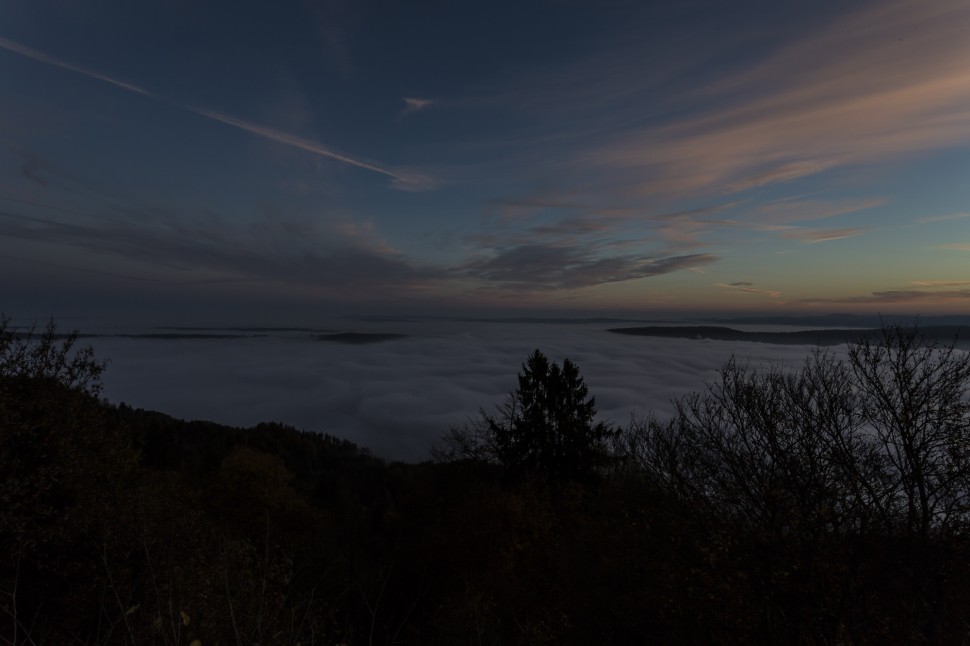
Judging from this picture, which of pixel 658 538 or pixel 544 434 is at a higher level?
pixel 658 538

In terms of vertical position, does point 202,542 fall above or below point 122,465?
below

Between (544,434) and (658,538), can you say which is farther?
(544,434)

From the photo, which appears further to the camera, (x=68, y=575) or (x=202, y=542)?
(x=202, y=542)

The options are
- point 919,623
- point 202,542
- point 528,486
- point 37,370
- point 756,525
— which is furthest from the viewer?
point 528,486

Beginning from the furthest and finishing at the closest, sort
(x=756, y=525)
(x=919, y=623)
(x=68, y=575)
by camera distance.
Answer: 1. (x=68, y=575)
2. (x=756, y=525)
3. (x=919, y=623)

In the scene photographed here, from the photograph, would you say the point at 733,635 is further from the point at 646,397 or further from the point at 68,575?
the point at 646,397

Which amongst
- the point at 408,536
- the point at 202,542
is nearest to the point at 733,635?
the point at 202,542

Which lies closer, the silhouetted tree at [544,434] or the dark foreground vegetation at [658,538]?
the dark foreground vegetation at [658,538]

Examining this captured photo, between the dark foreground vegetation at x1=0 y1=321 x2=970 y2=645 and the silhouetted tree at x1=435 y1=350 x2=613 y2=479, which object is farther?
the silhouetted tree at x1=435 y1=350 x2=613 y2=479

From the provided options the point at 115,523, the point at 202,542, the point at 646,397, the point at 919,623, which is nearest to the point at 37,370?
the point at 115,523

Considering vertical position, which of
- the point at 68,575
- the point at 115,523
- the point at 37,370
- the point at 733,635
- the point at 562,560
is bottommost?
the point at 562,560

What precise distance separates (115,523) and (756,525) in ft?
80.3

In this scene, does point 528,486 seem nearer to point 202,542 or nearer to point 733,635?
point 733,635

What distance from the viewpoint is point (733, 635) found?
1791 centimetres
